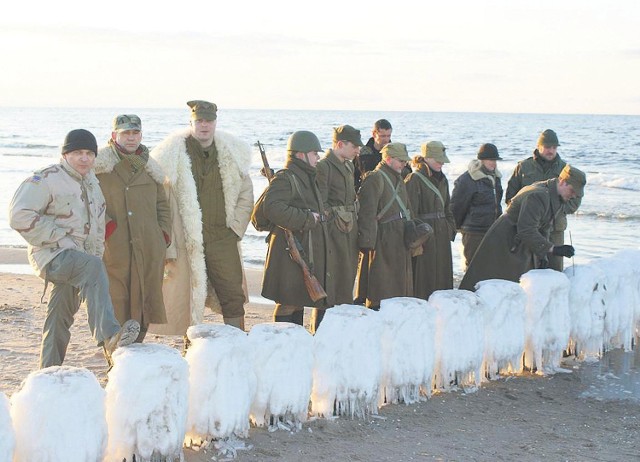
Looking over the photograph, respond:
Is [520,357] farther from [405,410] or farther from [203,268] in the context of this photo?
[203,268]

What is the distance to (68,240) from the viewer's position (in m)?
5.09

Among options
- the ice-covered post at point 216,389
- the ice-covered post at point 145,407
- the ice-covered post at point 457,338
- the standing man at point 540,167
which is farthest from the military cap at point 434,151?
the ice-covered post at point 145,407

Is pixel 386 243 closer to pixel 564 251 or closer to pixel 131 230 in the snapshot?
pixel 564 251

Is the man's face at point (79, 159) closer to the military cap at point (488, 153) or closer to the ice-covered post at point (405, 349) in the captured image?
the ice-covered post at point (405, 349)

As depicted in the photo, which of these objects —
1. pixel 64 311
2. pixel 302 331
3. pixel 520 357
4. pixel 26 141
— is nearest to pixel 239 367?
pixel 302 331

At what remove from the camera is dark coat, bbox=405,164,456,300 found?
7.33m

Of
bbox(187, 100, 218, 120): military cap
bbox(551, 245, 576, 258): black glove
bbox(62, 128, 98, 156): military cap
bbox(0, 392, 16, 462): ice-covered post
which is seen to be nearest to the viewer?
bbox(0, 392, 16, 462): ice-covered post

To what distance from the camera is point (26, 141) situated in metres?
47.4

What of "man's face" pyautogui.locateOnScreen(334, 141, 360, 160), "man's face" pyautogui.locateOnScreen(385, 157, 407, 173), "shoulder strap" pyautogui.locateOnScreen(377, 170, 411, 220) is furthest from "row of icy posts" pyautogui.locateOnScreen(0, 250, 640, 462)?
"man's face" pyautogui.locateOnScreen(334, 141, 360, 160)

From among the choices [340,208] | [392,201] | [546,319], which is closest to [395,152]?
[392,201]

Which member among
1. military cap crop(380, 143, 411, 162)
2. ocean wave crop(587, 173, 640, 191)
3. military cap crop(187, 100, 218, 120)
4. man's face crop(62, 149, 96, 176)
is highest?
military cap crop(187, 100, 218, 120)

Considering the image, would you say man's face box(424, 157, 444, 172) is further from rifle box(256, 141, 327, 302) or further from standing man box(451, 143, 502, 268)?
rifle box(256, 141, 327, 302)

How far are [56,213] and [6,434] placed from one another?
163 centimetres

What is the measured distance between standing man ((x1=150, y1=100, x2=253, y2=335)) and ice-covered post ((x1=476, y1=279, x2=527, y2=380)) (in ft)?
5.86
